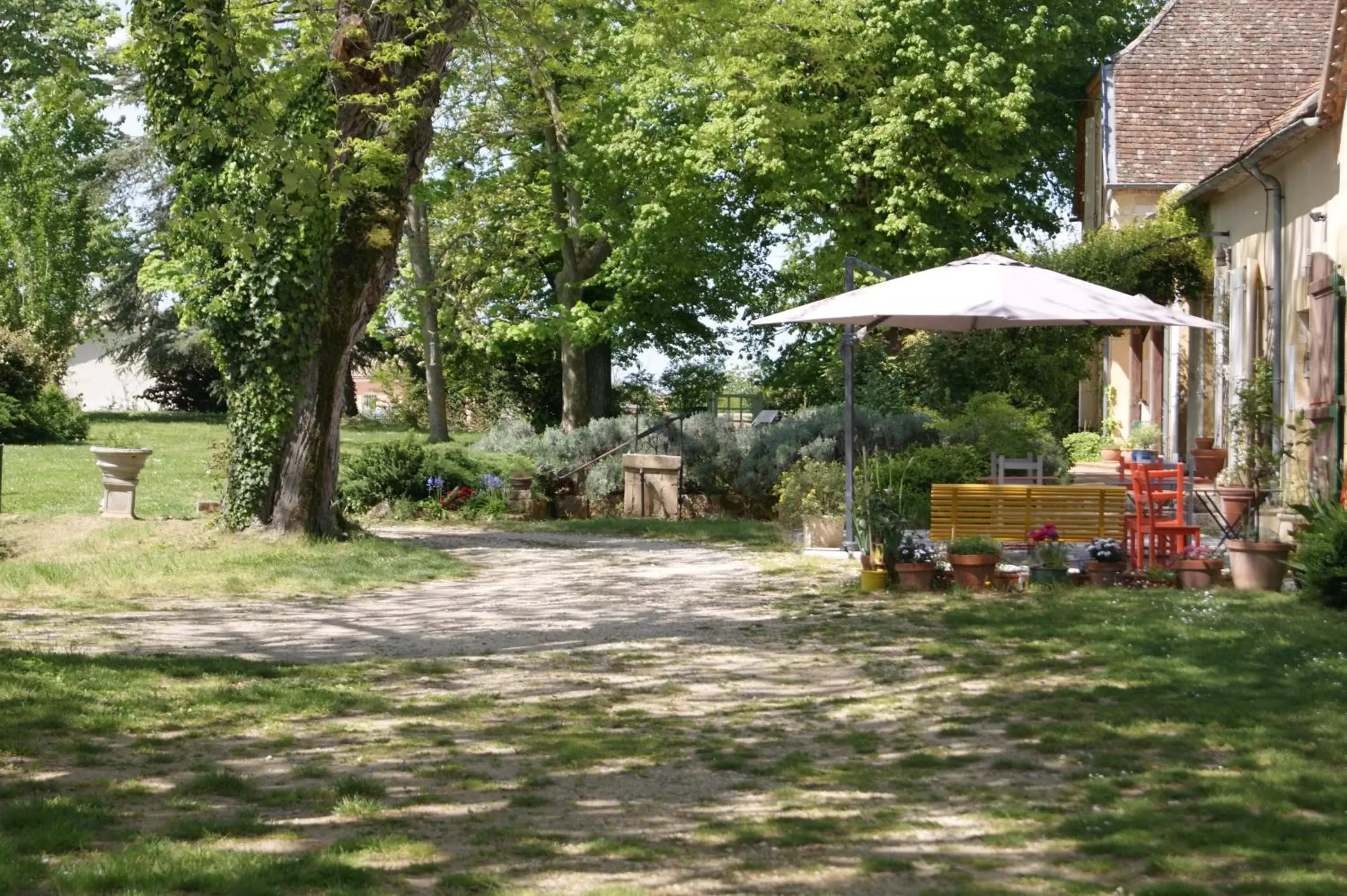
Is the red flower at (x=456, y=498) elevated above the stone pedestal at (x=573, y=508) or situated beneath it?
elevated above

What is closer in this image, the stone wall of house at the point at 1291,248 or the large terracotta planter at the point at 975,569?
the large terracotta planter at the point at 975,569

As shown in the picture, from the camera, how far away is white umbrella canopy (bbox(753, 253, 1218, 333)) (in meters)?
12.4

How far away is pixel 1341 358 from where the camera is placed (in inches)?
582

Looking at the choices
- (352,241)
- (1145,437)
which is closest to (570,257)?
(1145,437)

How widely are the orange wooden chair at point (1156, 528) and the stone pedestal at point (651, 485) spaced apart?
8.74m

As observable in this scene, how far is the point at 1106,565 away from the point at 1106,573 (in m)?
0.09

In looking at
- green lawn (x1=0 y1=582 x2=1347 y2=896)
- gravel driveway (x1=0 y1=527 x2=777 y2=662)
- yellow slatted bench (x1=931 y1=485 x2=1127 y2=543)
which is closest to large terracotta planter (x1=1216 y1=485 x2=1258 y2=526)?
yellow slatted bench (x1=931 y1=485 x2=1127 y2=543)

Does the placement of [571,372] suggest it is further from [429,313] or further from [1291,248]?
[1291,248]

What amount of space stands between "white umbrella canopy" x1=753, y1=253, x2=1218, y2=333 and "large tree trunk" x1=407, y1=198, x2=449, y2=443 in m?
18.0

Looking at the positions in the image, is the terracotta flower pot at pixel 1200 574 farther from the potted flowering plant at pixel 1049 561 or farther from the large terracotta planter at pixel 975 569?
the large terracotta planter at pixel 975 569

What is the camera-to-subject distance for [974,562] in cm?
1183

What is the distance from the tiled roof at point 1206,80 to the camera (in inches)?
944

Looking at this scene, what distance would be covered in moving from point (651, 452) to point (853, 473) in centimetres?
723

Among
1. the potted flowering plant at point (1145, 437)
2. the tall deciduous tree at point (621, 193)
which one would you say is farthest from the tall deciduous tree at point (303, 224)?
the potted flowering plant at point (1145, 437)
